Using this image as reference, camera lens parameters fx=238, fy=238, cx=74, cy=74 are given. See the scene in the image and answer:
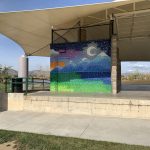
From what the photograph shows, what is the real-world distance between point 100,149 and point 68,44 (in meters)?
8.86

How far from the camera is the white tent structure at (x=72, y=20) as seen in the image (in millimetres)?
11820

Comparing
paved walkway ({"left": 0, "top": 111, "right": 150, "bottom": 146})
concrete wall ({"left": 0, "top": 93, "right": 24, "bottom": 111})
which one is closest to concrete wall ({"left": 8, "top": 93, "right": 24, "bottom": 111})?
concrete wall ({"left": 0, "top": 93, "right": 24, "bottom": 111})

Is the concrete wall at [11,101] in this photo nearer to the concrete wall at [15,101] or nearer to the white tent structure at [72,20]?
the concrete wall at [15,101]

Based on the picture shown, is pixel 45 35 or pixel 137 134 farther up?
pixel 45 35

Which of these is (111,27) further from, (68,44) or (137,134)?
(137,134)

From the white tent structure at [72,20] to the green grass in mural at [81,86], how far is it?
333 cm

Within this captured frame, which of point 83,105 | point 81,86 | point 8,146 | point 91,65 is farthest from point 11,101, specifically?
point 8,146

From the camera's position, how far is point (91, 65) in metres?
13.1

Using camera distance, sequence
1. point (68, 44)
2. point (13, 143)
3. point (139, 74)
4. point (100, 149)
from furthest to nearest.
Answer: point (139, 74), point (68, 44), point (13, 143), point (100, 149)

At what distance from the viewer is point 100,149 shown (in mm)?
5648

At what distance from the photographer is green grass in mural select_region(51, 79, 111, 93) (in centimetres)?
1289

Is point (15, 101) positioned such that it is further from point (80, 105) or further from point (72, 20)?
point (72, 20)

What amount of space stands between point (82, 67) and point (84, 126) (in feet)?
18.3

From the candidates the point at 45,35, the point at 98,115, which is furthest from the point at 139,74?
the point at 98,115
